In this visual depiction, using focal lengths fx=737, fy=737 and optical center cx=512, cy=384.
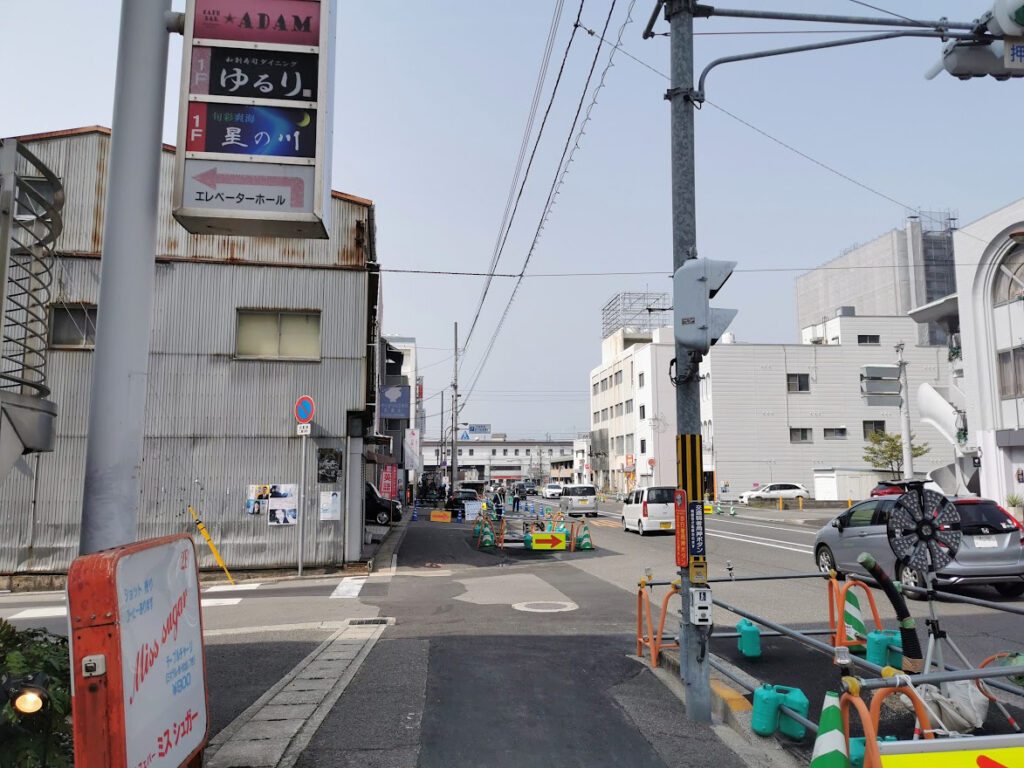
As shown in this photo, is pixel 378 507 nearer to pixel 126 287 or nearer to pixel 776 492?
pixel 126 287

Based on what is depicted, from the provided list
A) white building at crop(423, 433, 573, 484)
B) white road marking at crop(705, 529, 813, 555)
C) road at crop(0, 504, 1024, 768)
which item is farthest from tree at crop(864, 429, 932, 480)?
white building at crop(423, 433, 573, 484)

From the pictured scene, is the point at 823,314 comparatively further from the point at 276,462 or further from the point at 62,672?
the point at 62,672

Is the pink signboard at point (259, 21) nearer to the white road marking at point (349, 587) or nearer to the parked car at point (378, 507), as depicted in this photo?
the white road marking at point (349, 587)

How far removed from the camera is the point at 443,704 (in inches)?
255

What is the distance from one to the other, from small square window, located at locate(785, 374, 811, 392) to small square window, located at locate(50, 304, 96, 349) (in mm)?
59345

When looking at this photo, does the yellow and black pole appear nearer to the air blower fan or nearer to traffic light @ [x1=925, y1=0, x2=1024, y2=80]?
the air blower fan

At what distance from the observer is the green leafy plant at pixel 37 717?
11.6ft

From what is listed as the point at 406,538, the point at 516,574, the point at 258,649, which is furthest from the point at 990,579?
the point at 406,538

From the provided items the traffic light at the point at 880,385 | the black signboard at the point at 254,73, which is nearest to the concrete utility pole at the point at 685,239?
the black signboard at the point at 254,73

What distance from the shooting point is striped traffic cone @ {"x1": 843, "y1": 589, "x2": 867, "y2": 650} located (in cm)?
763

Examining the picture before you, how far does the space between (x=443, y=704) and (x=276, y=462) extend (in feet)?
37.2

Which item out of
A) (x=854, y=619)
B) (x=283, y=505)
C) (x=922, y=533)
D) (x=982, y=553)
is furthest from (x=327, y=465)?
(x=922, y=533)

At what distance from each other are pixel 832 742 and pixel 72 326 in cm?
1749

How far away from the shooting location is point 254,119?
554 centimetres
